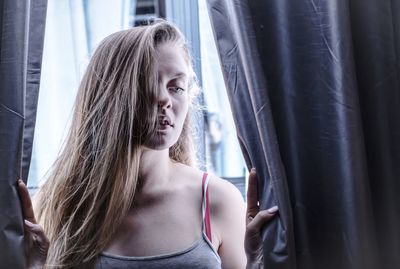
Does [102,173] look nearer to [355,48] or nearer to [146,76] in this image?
[146,76]

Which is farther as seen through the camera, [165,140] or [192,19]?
[192,19]

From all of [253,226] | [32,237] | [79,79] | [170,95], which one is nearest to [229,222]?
[253,226]

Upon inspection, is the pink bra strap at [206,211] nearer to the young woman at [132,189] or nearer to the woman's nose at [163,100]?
the young woman at [132,189]

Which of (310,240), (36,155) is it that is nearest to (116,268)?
(310,240)

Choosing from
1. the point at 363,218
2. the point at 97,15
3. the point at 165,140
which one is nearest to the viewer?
the point at 363,218

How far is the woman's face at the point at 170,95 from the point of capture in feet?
3.68

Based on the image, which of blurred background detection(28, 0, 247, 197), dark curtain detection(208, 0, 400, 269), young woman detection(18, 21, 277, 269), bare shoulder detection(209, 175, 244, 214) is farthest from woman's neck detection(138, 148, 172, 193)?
blurred background detection(28, 0, 247, 197)

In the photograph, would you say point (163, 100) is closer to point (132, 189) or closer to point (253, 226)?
point (132, 189)

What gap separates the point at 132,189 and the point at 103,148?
0.12 metres

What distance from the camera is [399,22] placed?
3.50 feet

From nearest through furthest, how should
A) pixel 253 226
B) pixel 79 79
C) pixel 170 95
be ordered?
pixel 253 226 → pixel 170 95 → pixel 79 79

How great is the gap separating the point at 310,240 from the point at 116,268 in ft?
1.40

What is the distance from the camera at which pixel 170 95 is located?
115cm

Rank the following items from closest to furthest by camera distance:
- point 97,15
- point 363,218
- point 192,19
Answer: point 363,218 → point 192,19 → point 97,15
